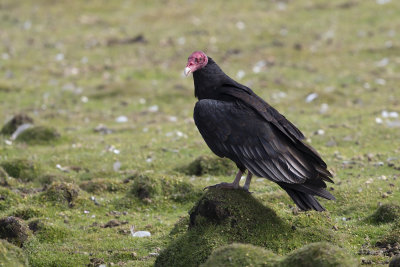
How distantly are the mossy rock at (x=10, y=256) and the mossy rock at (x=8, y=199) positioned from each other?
3058 millimetres

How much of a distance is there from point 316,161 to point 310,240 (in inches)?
38.0

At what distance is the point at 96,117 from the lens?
17.6m

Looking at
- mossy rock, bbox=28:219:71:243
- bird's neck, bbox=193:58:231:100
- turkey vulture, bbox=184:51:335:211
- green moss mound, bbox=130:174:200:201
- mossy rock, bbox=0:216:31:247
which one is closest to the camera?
turkey vulture, bbox=184:51:335:211

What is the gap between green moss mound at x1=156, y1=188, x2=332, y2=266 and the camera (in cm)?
788

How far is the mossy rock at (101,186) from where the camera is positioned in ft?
38.0

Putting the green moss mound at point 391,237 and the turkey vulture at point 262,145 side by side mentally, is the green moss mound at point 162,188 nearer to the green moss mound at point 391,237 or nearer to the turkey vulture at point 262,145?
the turkey vulture at point 262,145

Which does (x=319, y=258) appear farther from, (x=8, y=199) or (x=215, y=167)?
(x=215, y=167)

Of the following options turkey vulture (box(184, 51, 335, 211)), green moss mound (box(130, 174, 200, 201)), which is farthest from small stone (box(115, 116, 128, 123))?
turkey vulture (box(184, 51, 335, 211))

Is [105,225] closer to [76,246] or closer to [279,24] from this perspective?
[76,246]

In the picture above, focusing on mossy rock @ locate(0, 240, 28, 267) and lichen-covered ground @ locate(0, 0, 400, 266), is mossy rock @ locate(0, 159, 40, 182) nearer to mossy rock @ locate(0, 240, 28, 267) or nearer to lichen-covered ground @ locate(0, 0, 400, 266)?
lichen-covered ground @ locate(0, 0, 400, 266)

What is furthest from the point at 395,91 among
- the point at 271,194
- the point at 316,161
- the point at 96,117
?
the point at 316,161

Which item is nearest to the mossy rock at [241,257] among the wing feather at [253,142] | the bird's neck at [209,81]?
the wing feather at [253,142]

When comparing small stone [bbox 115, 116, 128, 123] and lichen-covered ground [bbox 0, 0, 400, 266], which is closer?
lichen-covered ground [bbox 0, 0, 400, 266]

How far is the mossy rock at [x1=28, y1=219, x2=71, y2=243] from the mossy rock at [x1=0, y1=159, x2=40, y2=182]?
2840 millimetres
